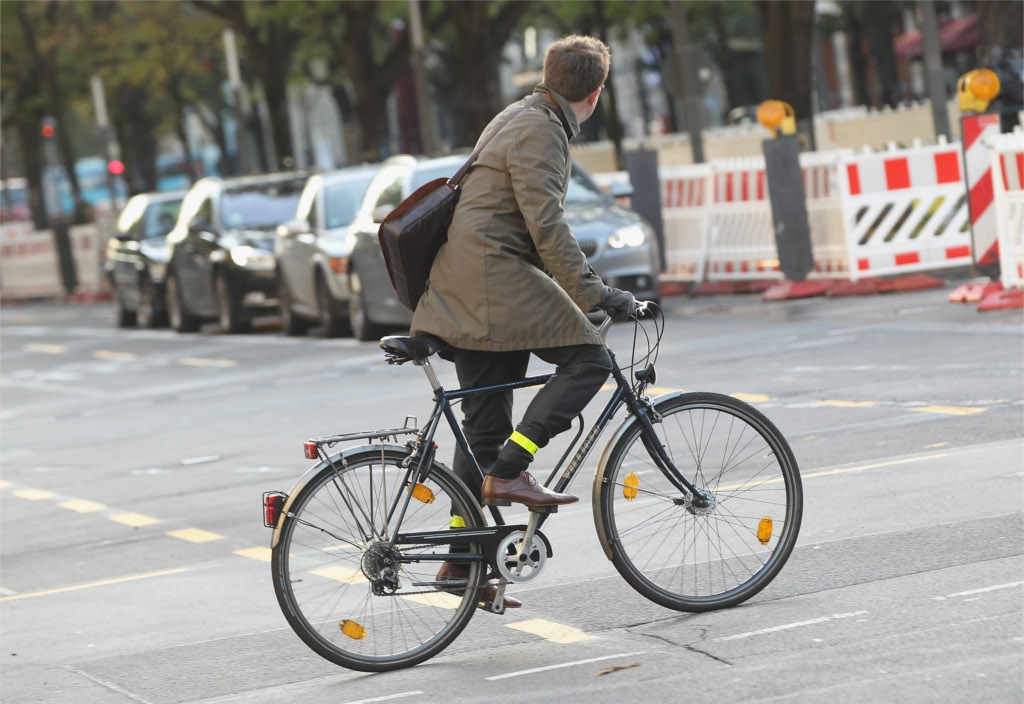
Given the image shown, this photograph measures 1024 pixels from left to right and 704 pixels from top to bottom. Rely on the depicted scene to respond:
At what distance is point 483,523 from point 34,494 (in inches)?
228

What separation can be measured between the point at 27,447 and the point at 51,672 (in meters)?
7.46

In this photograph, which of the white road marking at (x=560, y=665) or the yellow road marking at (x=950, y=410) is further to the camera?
the yellow road marking at (x=950, y=410)

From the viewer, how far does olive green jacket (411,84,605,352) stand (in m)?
5.59

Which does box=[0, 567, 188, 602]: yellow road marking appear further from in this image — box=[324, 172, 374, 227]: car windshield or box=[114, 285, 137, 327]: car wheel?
box=[114, 285, 137, 327]: car wheel

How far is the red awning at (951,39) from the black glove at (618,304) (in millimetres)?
35610

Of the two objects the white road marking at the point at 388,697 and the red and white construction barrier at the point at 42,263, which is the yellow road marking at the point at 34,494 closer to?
the white road marking at the point at 388,697

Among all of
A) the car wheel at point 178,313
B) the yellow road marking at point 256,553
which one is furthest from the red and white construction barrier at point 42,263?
the yellow road marking at point 256,553

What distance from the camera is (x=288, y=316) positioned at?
2092 cm

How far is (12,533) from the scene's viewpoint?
31.1 feet

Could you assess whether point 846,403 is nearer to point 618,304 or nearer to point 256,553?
point 256,553

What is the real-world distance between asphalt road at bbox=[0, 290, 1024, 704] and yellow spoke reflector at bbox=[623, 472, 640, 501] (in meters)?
0.41

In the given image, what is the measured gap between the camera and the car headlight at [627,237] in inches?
663

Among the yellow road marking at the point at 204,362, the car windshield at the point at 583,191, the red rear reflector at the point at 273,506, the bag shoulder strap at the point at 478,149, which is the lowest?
the yellow road marking at the point at 204,362

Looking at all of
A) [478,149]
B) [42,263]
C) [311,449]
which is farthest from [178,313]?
[311,449]
